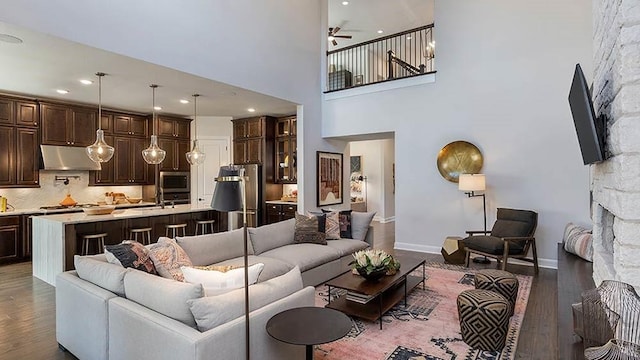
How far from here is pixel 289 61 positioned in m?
6.53

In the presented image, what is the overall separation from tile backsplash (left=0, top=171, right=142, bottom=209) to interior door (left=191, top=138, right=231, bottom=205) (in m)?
1.82

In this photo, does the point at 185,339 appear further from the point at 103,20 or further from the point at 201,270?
the point at 103,20

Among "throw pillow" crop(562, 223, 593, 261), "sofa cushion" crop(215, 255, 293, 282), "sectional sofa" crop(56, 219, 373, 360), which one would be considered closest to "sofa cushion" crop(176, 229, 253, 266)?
"sofa cushion" crop(215, 255, 293, 282)

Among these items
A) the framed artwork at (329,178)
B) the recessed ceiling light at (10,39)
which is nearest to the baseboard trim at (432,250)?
the framed artwork at (329,178)

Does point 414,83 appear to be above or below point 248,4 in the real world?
below

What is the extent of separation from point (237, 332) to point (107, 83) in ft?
16.5

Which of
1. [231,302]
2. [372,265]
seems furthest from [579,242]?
[231,302]

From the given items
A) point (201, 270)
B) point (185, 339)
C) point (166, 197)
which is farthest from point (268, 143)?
point (185, 339)

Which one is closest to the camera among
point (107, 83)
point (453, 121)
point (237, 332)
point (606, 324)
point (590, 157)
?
point (606, 324)

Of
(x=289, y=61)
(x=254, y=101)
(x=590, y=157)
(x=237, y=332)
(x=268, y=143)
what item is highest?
Result: (x=289, y=61)

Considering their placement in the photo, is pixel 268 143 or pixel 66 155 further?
pixel 268 143

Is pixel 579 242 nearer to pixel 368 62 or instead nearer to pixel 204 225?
pixel 204 225

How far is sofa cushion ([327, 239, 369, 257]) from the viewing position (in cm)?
469

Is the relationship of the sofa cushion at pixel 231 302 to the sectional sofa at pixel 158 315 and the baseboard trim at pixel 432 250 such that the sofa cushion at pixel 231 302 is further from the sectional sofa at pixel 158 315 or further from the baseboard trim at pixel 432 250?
the baseboard trim at pixel 432 250
